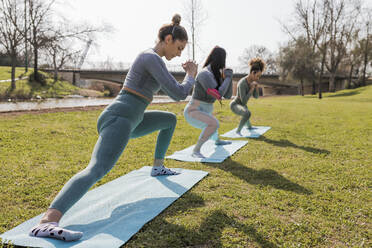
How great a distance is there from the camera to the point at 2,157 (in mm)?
5000

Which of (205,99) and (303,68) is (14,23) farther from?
(303,68)

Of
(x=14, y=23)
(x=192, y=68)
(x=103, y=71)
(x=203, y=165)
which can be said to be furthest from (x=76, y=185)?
(x=103, y=71)

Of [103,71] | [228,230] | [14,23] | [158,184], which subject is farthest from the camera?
[103,71]

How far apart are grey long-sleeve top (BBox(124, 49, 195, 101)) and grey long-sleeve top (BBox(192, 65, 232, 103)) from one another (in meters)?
1.98

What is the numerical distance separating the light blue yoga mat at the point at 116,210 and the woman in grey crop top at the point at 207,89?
129 centimetres

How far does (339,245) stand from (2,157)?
532 cm

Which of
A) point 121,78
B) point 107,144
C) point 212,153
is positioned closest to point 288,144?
point 212,153

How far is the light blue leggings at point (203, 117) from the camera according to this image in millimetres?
5199

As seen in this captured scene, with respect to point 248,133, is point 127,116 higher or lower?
higher

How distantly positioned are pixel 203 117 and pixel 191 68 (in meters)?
2.13

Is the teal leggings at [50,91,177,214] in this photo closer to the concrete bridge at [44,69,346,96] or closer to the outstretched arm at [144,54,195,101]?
the outstretched arm at [144,54,195,101]

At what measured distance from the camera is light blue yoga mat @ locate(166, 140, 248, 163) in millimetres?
5117

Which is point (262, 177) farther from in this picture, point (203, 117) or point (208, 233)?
point (208, 233)

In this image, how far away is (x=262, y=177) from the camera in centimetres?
418
